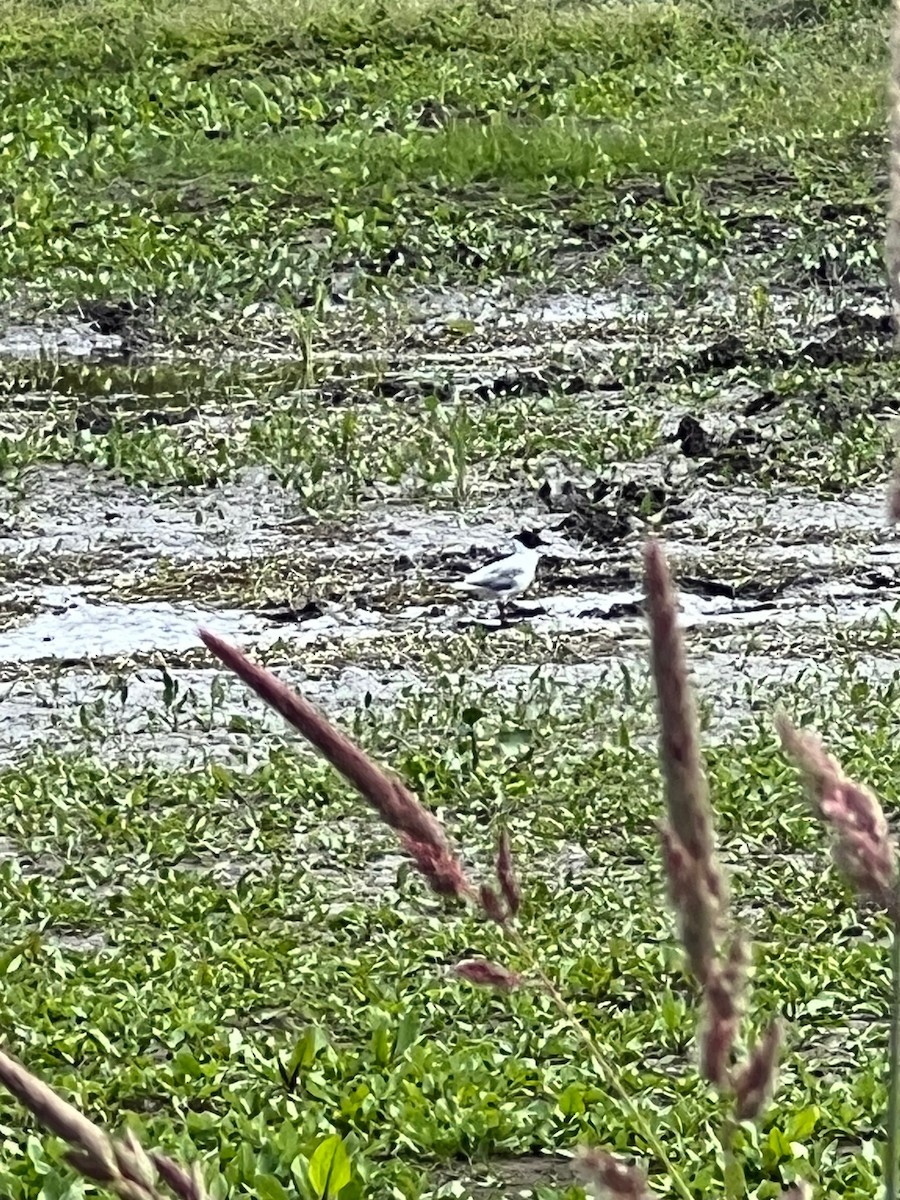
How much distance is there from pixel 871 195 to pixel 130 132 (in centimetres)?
378

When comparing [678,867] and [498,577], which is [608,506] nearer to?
[498,577]

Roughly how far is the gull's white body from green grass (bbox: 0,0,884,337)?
119 inches

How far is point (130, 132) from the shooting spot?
11.3 meters

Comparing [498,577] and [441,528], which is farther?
[441,528]

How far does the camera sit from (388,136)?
1117 cm

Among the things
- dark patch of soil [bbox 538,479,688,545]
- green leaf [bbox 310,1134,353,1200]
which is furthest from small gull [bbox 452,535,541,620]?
green leaf [bbox 310,1134,353,1200]

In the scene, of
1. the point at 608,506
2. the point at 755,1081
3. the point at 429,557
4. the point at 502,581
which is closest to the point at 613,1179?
the point at 755,1081

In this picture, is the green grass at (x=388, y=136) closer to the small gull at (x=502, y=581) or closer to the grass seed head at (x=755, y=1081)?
the small gull at (x=502, y=581)

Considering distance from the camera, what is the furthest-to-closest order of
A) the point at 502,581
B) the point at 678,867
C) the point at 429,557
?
the point at 429,557 < the point at 502,581 < the point at 678,867

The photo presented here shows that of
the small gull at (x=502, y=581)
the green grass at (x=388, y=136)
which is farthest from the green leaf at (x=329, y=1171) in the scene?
the green grass at (x=388, y=136)

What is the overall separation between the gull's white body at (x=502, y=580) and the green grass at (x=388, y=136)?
9.94ft

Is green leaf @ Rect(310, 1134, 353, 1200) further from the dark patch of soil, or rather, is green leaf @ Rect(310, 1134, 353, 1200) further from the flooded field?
the dark patch of soil

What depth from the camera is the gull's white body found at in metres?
6.57

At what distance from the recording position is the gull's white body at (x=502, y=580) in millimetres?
6574
